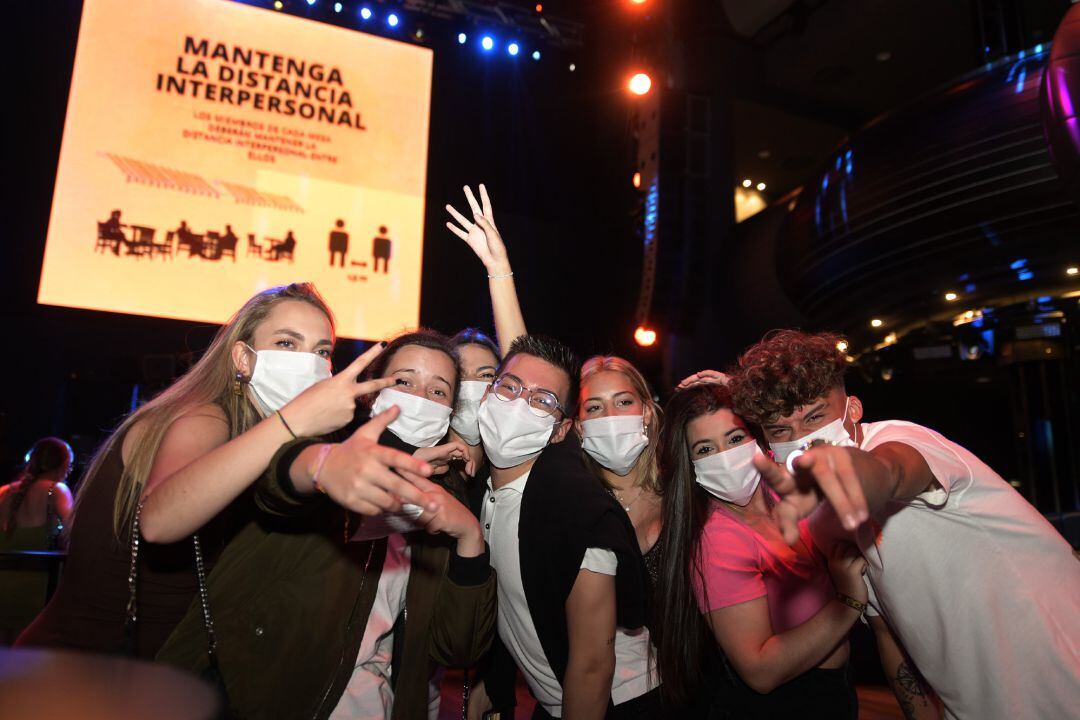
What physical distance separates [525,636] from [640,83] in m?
5.41

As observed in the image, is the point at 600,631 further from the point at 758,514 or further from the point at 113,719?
the point at 113,719

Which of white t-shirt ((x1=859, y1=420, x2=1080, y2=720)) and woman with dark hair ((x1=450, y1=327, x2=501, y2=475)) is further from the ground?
woman with dark hair ((x1=450, y1=327, x2=501, y2=475))

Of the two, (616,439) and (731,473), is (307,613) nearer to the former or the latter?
(616,439)

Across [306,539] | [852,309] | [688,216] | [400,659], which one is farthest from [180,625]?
[688,216]

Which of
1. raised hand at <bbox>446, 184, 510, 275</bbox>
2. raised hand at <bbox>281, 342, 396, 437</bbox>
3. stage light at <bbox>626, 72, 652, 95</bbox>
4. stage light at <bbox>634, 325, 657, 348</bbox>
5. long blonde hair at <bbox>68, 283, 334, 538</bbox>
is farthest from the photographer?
stage light at <bbox>634, 325, 657, 348</bbox>

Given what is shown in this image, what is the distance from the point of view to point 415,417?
1915 mm

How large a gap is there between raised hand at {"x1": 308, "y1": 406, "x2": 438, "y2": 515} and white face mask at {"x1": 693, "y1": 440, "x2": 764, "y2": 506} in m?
1.17

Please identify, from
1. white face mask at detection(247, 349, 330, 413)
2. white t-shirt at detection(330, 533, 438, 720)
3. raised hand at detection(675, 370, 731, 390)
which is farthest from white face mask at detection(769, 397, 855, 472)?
white face mask at detection(247, 349, 330, 413)

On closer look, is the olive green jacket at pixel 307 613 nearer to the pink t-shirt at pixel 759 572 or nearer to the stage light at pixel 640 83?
the pink t-shirt at pixel 759 572

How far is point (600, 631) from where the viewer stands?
1.72 m

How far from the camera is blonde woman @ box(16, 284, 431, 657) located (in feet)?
4.15

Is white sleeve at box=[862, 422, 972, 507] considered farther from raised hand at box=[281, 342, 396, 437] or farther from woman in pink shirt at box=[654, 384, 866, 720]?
raised hand at box=[281, 342, 396, 437]

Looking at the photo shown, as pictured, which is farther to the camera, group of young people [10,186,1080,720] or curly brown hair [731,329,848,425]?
curly brown hair [731,329,848,425]

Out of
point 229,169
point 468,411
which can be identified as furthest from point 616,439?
point 229,169
